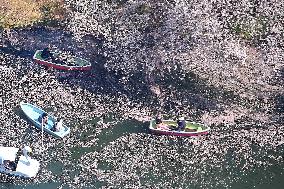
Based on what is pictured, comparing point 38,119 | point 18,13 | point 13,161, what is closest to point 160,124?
point 38,119

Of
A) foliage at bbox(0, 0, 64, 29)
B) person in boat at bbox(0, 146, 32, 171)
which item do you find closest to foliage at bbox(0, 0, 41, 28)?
foliage at bbox(0, 0, 64, 29)

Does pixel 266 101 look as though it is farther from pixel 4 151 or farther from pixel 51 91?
pixel 4 151

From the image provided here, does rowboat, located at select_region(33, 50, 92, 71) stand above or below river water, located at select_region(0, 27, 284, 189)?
above

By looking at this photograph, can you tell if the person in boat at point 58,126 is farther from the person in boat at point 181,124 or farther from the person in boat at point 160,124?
the person in boat at point 181,124

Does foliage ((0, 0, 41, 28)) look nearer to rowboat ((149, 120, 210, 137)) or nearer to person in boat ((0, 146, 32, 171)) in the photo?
person in boat ((0, 146, 32, 171))

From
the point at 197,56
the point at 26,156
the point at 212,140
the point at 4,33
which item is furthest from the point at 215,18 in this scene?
the point at 26,156

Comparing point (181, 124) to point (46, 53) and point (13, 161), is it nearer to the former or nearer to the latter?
point (13, 161)
